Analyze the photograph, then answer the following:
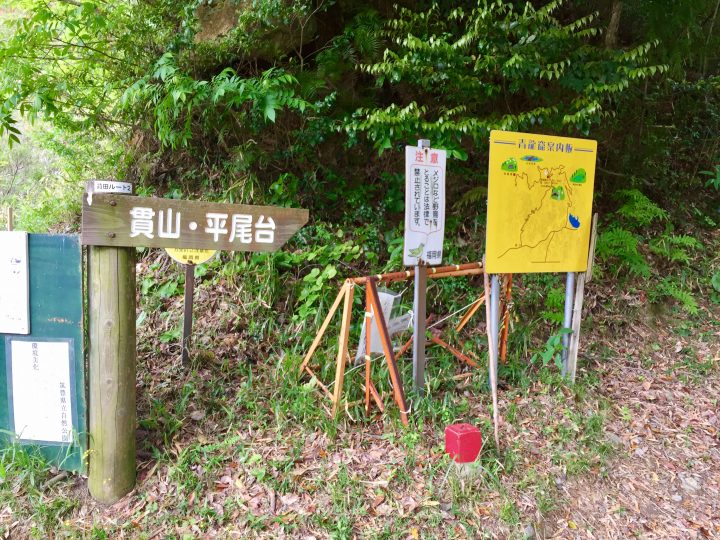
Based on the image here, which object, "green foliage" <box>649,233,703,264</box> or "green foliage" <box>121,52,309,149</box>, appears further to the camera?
"green foliage" <box>649,233,703,264</box>

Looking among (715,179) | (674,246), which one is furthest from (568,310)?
(715,179)

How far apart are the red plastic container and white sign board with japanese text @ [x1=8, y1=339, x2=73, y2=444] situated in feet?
7.70

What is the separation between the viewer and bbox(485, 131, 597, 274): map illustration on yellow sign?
3688mm

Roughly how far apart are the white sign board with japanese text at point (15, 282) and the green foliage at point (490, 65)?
2741 mm

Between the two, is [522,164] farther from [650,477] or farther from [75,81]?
[75,81]

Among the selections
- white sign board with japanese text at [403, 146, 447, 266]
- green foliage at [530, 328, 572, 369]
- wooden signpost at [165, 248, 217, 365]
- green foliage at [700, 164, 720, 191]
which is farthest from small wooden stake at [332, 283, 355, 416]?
green foliage at [700, 164, 720, 191]

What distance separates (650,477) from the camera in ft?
11.5

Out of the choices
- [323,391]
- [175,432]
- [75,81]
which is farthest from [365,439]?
[75,81]

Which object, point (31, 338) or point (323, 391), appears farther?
point (323, 391)

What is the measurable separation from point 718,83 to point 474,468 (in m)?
6.48

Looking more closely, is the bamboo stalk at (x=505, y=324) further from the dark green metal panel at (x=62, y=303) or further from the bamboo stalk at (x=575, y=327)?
the dark green metal panel at (x=62, y=303)

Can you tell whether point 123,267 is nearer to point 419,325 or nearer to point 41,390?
point 41,390

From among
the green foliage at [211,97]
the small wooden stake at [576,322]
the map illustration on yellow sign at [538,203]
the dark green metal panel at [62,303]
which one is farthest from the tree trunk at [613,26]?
the dark green metal panel at [62,303]

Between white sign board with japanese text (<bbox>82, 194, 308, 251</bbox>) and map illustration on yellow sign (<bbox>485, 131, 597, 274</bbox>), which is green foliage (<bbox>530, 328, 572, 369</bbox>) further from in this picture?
white sign board with japanese text (<bbox>82, 194, 308, 251</bbox>)
